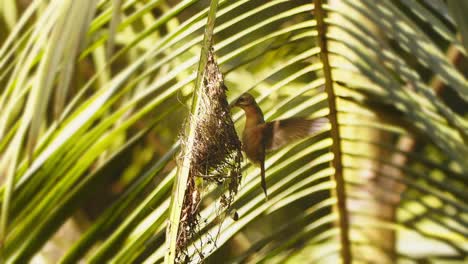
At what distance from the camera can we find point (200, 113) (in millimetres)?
750

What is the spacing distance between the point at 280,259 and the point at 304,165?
0.19 meters

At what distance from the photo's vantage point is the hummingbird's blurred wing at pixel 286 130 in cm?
88

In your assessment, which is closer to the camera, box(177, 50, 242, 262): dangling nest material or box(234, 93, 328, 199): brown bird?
box(177, 50, 242, 262): dangling nest material

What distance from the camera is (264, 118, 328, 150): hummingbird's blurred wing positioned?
877 mm

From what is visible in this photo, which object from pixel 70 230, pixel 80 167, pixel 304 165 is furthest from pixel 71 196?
pixel 70 230

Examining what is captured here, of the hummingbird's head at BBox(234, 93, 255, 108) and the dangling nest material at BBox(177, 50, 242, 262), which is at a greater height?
the hummingbird's head at BBox(234, 93, 255, 108)

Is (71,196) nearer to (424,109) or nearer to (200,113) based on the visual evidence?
(200,113)

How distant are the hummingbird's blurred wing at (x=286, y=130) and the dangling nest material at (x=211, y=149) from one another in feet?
0.27

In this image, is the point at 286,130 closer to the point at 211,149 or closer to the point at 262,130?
the point at 262,130

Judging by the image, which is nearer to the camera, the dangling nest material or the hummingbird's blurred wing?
the dangling nest material

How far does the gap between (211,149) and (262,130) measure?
125 millimetres

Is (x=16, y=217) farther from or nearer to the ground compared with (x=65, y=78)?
farther from the ground

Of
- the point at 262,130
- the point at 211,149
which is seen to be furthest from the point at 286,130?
the point at 211,149

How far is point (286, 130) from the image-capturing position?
2.93 ft
